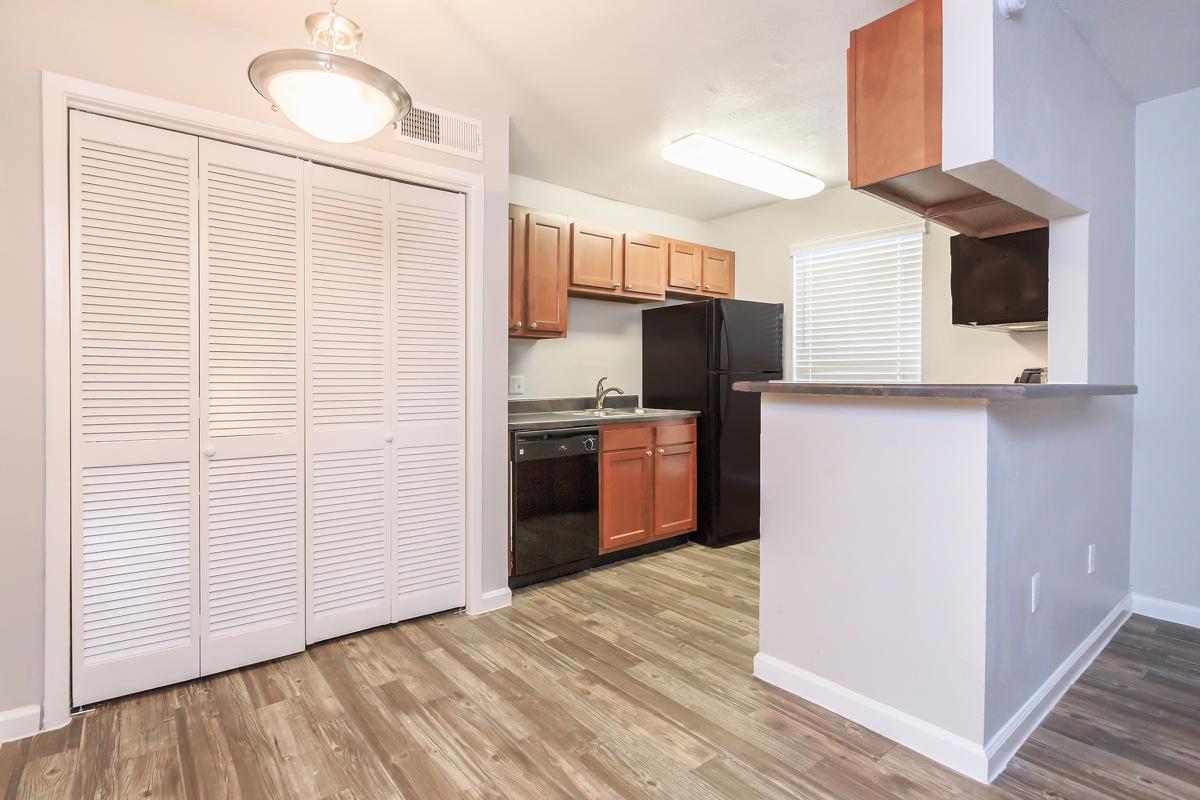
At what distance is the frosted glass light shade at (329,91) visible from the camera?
1.41 m

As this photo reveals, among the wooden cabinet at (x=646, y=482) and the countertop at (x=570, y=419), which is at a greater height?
the countertop at (x=570, y=419)

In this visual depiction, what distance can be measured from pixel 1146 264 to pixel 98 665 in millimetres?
4889

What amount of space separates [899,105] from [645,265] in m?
2.45

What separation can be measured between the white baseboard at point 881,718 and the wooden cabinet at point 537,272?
2296mm

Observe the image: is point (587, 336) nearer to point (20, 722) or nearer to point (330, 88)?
point (330, 88)

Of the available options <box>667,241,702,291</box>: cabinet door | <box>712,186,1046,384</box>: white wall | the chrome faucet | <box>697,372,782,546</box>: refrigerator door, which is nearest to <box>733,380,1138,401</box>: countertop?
<box>712,186,1046,384</box>: white wall

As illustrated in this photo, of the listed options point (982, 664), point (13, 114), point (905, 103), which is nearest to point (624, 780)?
point (982, 664)

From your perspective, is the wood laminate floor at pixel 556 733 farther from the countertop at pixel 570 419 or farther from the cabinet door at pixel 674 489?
the cabinet door at pixel 674 489

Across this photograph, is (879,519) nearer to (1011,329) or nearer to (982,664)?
(982,664)

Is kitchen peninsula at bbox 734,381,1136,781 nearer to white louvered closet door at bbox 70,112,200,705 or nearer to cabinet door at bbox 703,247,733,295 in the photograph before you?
white louvered closet door at bbox 70,112,200,705

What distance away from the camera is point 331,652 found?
251 cm

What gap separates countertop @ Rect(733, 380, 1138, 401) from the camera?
1579 millimetres

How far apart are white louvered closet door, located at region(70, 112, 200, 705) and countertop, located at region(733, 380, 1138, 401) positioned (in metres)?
2.18

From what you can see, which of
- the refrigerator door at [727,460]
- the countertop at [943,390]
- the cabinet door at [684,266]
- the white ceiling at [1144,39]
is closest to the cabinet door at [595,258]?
the cabinet door at [684,266]
